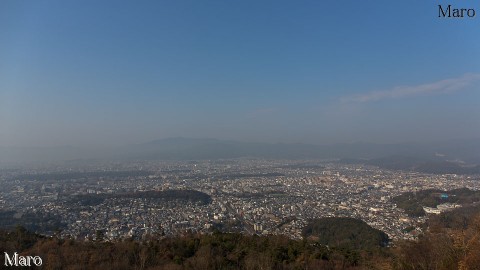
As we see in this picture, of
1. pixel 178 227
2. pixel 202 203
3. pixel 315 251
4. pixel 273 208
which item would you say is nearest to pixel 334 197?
pixel 273 208

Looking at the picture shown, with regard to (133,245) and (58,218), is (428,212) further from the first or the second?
(58,218)

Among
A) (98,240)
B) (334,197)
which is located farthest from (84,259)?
(334,197)

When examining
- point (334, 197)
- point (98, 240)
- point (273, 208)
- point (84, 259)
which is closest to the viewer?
point (84, 259)

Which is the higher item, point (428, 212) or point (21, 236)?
point (21, 236)

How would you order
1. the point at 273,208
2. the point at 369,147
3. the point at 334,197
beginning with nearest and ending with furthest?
the point at 273,208, the point at 334,197, the point at 369,147

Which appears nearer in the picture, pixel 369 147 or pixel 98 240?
pixel 98 240

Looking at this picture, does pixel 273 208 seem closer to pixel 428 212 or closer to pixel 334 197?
pixel 334 197
